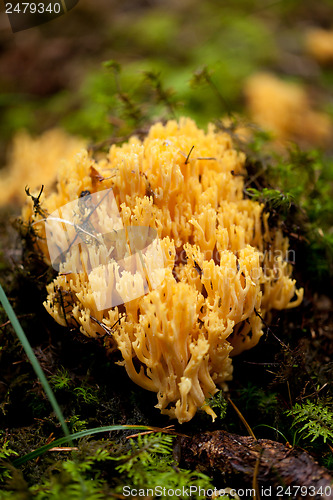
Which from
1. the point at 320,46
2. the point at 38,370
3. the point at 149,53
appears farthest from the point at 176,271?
→ the point at 320,46

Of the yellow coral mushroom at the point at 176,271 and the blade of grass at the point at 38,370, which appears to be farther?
the yellow coral mushroom at the point at 176,271

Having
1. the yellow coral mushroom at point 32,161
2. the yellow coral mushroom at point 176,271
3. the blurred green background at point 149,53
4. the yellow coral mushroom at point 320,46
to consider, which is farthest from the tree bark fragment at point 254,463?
the yellow coral mushroom at point 320,46

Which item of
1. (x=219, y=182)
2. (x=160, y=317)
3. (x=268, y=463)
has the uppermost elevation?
(x=219, y=182)

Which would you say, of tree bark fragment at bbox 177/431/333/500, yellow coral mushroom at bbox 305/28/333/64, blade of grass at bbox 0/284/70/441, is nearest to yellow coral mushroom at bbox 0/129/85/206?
blade of grass at bbox 0/284/70/441

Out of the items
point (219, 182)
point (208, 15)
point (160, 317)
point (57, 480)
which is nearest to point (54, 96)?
point (208, 15)

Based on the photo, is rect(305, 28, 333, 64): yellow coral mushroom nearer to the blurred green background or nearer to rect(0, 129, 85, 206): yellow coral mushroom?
the blurred green background

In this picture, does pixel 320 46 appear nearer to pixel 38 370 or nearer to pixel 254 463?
pixel 254 463

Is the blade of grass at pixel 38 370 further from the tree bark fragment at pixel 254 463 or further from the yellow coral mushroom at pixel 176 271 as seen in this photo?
the tree bark fragment at pixel 254 463

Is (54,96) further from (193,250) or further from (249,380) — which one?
(249,380)
